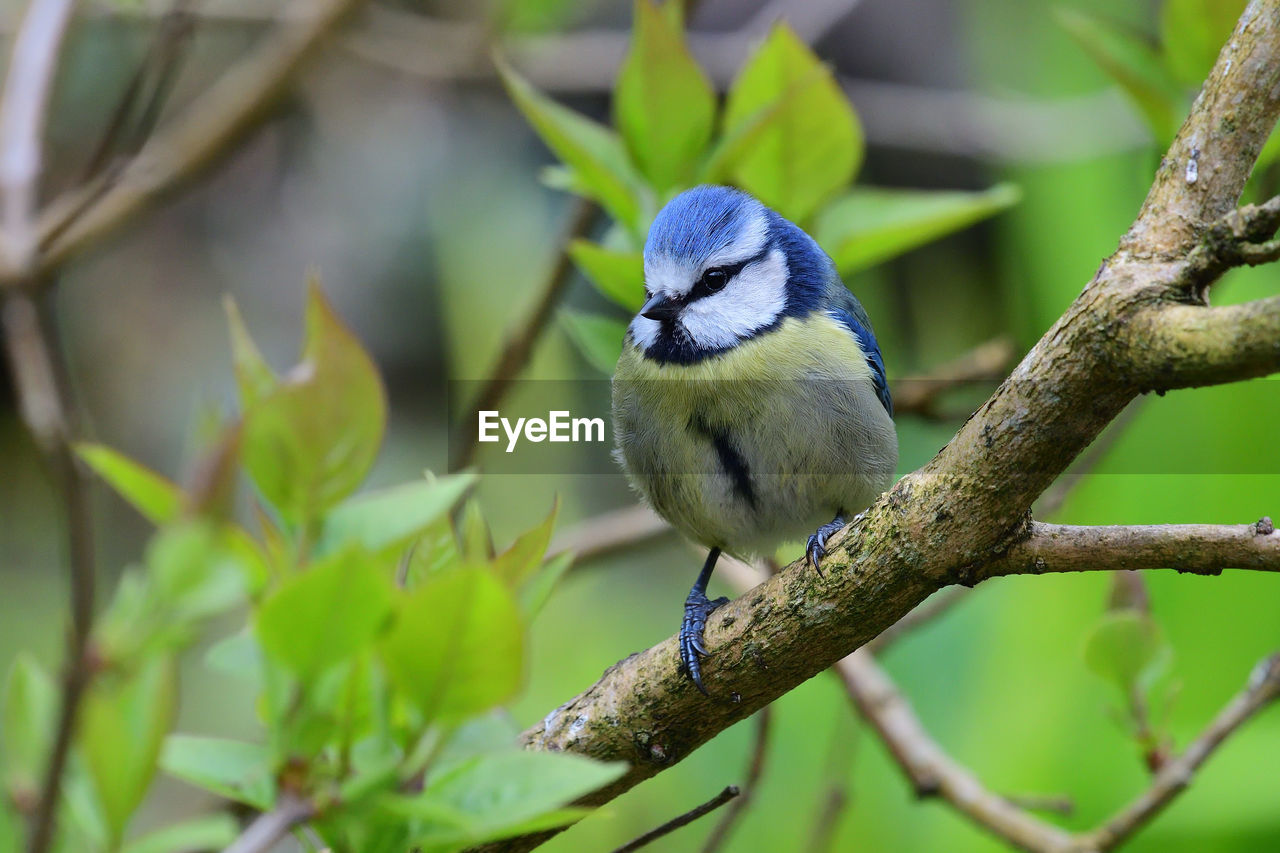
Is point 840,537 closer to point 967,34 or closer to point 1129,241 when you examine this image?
point 1129,241

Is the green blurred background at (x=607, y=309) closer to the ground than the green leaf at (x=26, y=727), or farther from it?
closer to the ground

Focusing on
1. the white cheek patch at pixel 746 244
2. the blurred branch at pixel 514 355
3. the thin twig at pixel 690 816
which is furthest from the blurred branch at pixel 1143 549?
the blurred branch at pixel 514 355

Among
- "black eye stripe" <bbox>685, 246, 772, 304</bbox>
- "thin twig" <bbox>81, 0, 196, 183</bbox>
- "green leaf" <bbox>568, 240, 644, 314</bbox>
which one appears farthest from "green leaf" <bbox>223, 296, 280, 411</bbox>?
"black eye stripe" <bbox>685, 246, 772, 304</bbox>

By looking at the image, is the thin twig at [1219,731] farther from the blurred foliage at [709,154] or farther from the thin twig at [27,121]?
the thin twig at [27,121]

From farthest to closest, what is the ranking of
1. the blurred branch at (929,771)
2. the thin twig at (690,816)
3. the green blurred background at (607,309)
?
the green blurred background at (607,309) < the blurred branch at (929,771) < the thin twig at (690,816)

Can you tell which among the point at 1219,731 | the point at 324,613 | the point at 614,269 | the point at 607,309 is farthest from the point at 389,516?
the point at 607,309

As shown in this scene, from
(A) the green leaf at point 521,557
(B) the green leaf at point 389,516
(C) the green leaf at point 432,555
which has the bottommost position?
(C) the green leaf at point 432,555

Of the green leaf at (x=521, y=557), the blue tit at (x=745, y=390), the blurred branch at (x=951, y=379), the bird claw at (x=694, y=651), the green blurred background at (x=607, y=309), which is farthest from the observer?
the green blurred background at (x=607, y=309)
